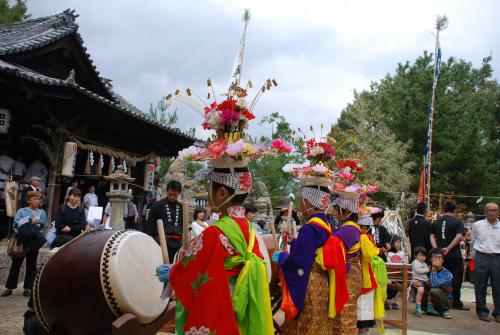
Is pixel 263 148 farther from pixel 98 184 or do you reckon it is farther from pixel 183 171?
pixel 183 171

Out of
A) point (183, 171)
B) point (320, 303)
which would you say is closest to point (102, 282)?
point (320, 303)

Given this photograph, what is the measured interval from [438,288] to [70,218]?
5683mm

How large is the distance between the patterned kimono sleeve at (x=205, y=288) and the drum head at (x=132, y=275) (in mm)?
614

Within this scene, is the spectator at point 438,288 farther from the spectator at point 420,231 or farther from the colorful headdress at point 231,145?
the colorful headdress at point 231,145

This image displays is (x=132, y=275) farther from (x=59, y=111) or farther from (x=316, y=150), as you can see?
(x=59, y=111)

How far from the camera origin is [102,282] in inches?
118

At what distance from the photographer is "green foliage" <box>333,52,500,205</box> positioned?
20.3 m

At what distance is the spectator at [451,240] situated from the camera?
785 cm

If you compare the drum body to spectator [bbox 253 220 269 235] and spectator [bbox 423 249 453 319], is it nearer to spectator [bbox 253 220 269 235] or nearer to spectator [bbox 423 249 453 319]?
spectator [bbox 253 220 269 235]

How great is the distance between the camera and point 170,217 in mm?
5215

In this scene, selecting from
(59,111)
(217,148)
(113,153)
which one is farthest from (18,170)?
(217,148)

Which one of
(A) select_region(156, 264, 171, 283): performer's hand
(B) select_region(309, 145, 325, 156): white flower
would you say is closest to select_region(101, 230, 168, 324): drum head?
(A) select_region(156, 264, 171, 283): performer's hand

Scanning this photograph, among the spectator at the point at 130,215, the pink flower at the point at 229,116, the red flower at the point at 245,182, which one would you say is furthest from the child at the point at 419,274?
the spectator at the point at 130,215

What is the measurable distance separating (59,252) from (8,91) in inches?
285
